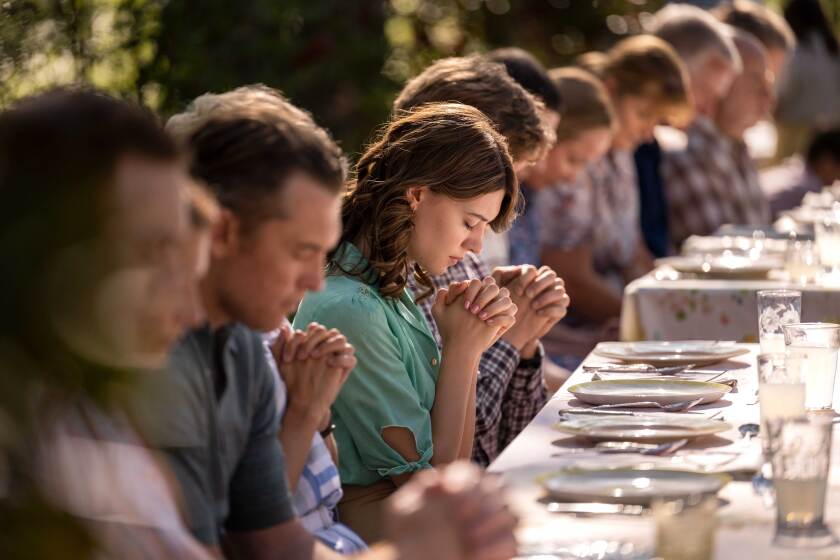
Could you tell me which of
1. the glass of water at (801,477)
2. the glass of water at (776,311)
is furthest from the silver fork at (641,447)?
the glass of water at (776,311)

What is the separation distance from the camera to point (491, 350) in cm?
306

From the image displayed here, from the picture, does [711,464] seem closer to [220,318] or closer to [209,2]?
[220,318]

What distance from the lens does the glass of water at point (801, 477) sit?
1611 mm

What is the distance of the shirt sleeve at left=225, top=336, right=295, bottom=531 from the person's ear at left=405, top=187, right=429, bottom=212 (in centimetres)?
88

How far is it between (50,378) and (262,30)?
4728 millimetres

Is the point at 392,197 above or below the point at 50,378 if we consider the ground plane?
below

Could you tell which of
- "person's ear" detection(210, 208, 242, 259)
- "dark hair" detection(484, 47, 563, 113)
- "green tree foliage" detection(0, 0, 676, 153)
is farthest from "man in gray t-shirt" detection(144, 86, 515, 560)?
"dark hair" detection(484, 47, 563, 113)

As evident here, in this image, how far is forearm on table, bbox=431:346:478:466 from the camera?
2.67 metres

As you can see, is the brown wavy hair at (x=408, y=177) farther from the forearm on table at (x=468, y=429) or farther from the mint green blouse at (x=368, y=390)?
the forearm on table at (x=468, y=429)

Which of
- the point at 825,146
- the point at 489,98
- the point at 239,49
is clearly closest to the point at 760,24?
the point at 825,146

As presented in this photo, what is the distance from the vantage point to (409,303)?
111 inches

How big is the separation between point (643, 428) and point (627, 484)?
15.3 inches

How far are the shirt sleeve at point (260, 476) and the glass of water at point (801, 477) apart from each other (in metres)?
0.67

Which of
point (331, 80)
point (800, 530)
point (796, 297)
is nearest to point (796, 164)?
point (331, 80)
